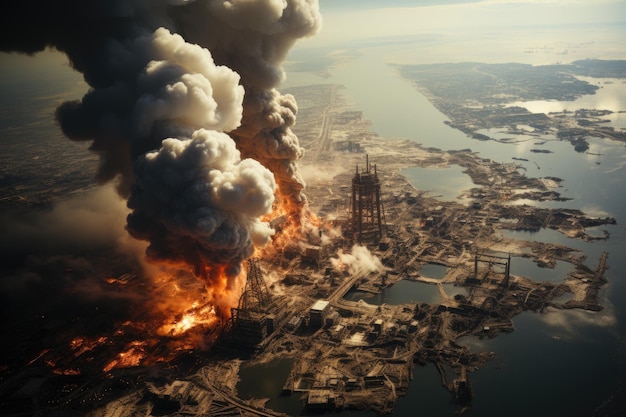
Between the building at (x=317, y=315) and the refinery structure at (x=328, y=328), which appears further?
the building at (x=317, y=315)

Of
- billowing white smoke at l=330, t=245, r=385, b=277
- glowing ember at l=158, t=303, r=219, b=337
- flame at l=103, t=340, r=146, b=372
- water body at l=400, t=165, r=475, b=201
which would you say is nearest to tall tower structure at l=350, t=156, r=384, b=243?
billowing white smoke at l=330, t=245, r=385, b=277

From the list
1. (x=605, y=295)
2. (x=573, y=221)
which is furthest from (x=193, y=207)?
(x=573, y=221)

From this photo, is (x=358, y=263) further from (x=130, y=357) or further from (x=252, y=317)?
(x=130, y=357)

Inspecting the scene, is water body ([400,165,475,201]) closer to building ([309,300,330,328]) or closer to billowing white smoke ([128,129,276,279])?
building ([309,300,330,328])

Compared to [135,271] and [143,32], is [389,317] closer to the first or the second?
[135,271]

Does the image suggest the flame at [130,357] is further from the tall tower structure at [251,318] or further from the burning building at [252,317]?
the tall tower structure at [251,318]

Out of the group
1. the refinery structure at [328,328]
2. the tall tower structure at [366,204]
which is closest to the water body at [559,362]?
the refinery structure at [328,328]

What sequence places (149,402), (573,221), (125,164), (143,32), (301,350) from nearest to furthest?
(149,402), (301,350), (143,32), (125,164), (573,221)

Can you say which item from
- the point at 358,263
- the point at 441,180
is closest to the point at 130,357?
the point at 358,263

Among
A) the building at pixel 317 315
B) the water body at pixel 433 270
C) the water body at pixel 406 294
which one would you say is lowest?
the water body at pixel 433 270
